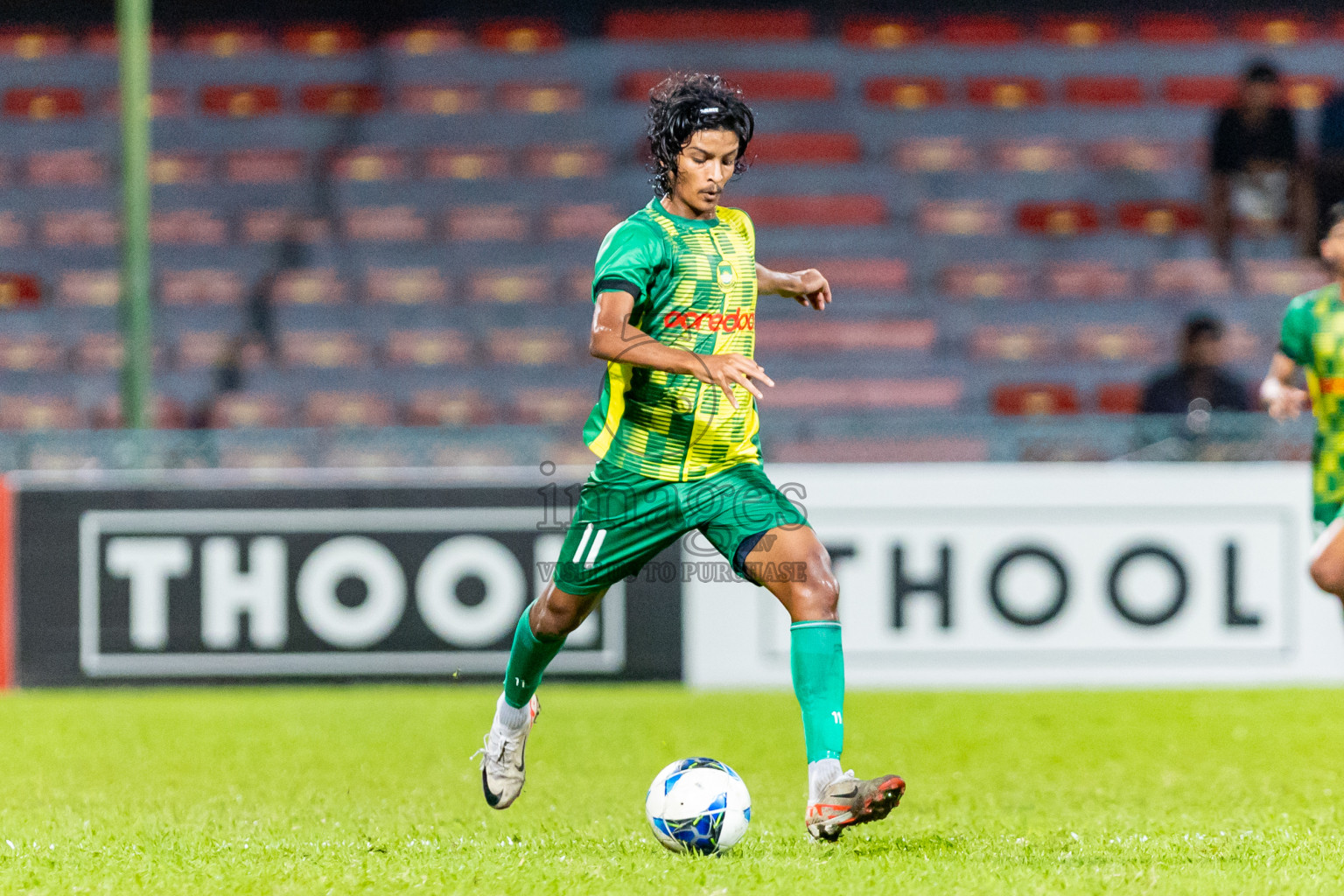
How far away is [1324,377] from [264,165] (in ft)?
33.3

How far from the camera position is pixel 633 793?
5.05 metres

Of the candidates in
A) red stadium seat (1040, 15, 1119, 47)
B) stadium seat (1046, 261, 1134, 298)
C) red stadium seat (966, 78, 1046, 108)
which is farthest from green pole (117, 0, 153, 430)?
red stadium seat (1040, 15, 1119, 47)

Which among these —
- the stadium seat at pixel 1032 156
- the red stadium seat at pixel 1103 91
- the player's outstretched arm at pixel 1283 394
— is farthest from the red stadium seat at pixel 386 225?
the player's outstretched arm at pixel 1283 394

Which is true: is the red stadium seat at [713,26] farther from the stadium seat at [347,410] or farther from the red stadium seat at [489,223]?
the stadium seat at [347,410]

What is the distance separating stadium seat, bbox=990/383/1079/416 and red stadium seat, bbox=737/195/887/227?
83.4 inches

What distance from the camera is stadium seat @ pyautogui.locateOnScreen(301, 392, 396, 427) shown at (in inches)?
444

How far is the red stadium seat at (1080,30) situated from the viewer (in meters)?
14.0

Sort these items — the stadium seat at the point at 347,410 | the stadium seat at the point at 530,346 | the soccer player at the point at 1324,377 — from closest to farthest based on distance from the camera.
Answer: the soccer player at the point at 1324,377 → the stadium seat at the point at 347,410 → the stadium seat at the point at 530,346

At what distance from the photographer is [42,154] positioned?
45.3ft

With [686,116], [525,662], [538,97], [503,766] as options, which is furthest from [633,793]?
[538,97]

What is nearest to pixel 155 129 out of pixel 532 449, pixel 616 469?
pixel 532 449

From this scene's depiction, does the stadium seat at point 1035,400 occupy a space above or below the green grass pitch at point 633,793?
above

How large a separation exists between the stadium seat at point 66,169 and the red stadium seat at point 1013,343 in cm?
741

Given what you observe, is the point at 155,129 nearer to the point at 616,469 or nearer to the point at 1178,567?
the point at 1178,567
